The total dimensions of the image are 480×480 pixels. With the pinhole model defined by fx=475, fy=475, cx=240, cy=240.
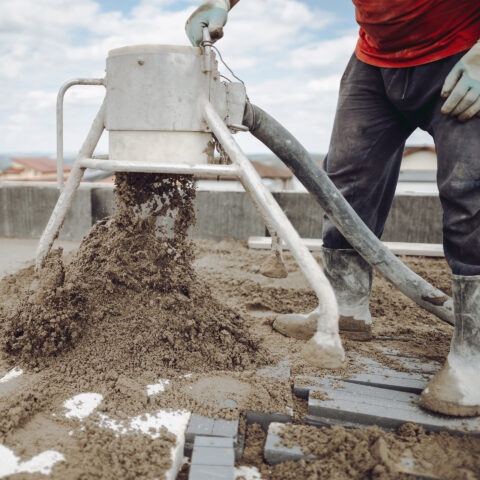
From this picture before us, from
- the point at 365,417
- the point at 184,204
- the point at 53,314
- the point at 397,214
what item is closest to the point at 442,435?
the point at 365,417

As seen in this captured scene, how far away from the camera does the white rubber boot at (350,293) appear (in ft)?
6.86

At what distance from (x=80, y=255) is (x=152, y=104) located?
32.5 inches

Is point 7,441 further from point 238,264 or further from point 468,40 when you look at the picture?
point 238,264

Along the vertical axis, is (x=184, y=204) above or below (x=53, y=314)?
above

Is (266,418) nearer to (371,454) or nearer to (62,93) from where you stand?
(371,454)

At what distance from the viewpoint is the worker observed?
59.5 inches

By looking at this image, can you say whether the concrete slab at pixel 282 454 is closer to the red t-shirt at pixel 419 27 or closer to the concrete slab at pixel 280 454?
the concrete slab at pixel 280 454

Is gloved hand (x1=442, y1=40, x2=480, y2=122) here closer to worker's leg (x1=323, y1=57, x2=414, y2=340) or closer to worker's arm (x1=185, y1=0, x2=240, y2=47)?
worker's leg (x1=323, y1=57, x2=414, y2=340)

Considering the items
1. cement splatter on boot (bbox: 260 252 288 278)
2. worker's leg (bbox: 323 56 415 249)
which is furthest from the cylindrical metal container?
worker's leg (bbox: 323 56 415 249)

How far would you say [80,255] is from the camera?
2008 mm

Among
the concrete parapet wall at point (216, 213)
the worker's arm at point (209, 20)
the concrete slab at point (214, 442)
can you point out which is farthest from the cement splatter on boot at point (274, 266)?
the concrete parapet wall at point (216, 213)

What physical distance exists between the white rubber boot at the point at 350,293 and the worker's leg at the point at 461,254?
518 mm

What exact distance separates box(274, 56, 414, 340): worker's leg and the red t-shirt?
18 cm

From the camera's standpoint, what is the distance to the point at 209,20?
1.55 m
